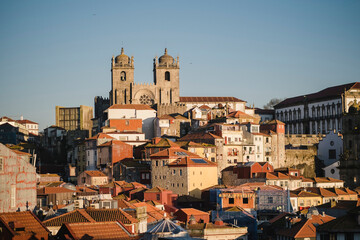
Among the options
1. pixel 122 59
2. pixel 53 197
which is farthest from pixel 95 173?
pixel 122 59

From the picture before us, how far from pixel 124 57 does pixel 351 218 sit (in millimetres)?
101162

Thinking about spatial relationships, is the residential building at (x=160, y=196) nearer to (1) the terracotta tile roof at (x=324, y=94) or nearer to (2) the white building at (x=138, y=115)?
(2) the white building at (x=138, y=115)

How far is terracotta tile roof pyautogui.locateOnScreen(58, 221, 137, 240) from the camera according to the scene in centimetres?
4191

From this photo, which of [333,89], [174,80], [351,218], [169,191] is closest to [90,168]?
[169,191]

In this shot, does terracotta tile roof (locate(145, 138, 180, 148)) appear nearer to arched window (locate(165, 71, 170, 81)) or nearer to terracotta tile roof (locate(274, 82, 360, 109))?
arched window (locate(165, 71, 170, 81))

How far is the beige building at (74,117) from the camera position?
14788 centimetres

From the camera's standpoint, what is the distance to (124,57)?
139375mm

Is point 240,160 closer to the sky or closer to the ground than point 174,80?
closer to the ground

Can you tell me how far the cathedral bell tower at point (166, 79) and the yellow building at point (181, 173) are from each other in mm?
46891

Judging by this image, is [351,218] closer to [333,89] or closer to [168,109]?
[168,109]

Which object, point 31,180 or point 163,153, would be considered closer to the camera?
point 31,180

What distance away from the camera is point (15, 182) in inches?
1801

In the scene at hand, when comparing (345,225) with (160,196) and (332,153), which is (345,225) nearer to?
(160,196)

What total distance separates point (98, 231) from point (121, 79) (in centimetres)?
9474
